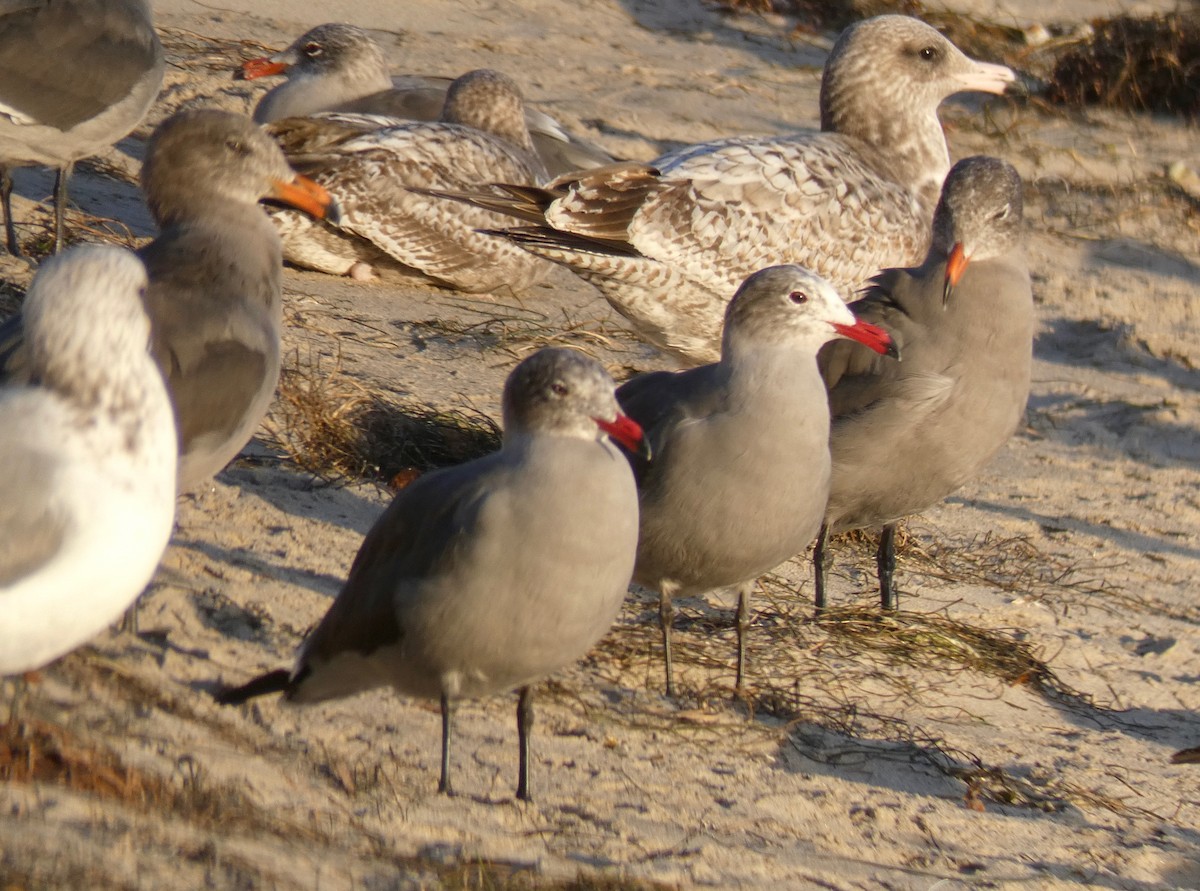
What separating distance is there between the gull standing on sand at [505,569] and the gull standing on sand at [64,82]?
3.47 m

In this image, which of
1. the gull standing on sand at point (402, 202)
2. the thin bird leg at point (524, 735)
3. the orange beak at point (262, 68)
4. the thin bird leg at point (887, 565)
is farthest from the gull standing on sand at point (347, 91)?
the thin bird leg at point (524, 735)

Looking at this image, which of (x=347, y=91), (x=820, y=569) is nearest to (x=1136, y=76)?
(x=347, y=91)

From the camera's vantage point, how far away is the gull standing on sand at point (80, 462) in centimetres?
340

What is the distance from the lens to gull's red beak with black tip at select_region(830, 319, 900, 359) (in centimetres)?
510

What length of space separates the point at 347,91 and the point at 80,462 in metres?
6.37

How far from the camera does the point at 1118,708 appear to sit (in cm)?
577

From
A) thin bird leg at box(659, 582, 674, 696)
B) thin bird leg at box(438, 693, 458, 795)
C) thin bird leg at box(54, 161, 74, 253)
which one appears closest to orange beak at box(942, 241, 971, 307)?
thin bird leg at box(659, 582, 674, 696)

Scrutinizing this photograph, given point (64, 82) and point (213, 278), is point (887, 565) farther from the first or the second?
point (64, 82)

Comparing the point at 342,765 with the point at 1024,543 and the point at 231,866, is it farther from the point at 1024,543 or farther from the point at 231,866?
the point at 1024,543

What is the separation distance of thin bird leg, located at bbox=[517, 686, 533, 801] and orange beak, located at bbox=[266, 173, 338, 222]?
6.16ft

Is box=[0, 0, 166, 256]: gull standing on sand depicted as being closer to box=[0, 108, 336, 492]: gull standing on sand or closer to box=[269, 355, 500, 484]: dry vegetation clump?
box=[269, 355, 500, 484]: dry vegetation clump

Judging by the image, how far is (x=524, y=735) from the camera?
167 inches

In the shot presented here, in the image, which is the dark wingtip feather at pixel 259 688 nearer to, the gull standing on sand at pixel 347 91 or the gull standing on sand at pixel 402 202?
the gull standing on sand at pixel 402 202

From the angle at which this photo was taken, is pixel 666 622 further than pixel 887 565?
No
